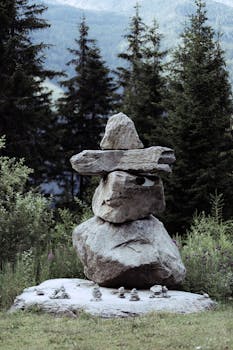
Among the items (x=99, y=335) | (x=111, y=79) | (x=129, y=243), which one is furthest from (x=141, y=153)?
(x=111, y=79)

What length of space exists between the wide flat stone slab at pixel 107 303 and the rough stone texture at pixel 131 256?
8.6 inches

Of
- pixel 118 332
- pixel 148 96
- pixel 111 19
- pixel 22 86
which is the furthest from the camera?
pixel 111 19

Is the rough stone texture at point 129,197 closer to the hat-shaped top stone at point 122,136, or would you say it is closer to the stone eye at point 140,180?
the stone eye at point 140,180

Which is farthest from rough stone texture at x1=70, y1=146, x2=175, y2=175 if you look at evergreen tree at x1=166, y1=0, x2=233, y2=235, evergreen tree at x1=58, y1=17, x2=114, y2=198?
evergreen tree at x1=58, y1=17, x2=114, y2=198

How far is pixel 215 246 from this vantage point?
11484 mm

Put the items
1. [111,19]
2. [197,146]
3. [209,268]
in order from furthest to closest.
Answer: [111,19]
[197,146]
[209,268]

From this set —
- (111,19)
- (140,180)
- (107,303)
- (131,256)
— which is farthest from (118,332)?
(111,19)

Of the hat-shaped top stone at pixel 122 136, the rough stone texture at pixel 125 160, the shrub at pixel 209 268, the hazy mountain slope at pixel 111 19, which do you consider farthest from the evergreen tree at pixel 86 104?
the hazy mountain slope at pixel 111 19

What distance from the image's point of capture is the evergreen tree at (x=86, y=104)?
2681 centimetres

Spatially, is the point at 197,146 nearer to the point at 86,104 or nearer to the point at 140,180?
the point at 140,180

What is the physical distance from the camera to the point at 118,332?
7074 mm

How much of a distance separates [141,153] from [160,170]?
0.40 meters

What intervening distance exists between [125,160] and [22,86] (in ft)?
42.4

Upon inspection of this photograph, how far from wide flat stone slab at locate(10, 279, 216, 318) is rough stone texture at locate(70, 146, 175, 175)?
5.84 ft
